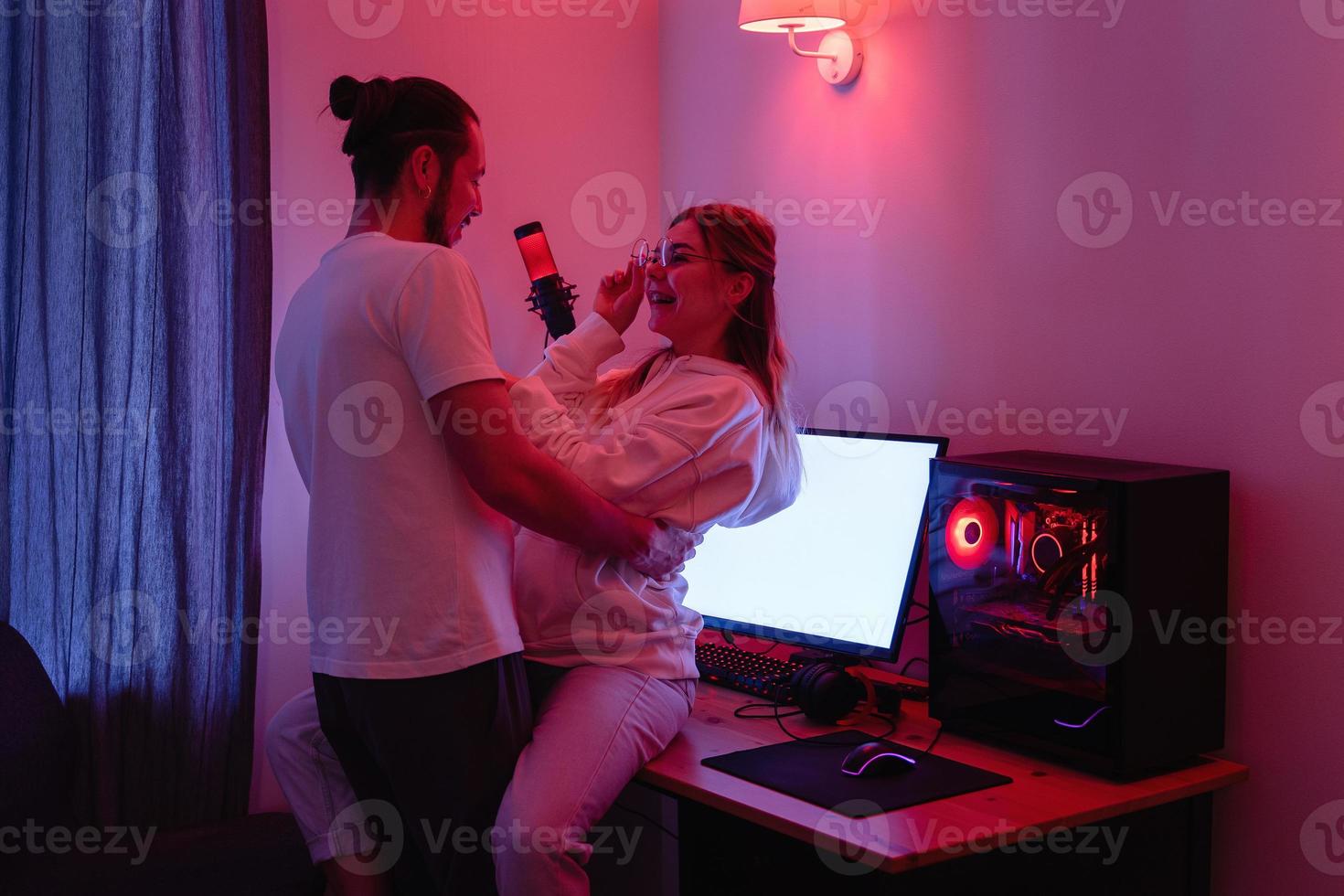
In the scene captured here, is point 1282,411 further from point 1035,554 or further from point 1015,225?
point 1015,225

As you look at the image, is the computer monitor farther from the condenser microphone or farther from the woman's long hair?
the condenser microphone

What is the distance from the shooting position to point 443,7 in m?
Answer: 2.64

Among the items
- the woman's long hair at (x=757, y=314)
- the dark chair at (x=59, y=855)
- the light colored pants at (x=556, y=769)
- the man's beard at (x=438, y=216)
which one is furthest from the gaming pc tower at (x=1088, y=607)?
the dark chair at (x=59, y=855)

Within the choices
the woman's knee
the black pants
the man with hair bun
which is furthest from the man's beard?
the woman's knee

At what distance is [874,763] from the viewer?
1.68m

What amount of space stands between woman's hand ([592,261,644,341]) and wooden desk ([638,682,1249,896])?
0.68m

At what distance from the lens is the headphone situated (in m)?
1.94

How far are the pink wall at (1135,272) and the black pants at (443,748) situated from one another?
950 millimetres

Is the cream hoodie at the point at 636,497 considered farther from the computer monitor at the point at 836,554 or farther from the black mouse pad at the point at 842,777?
the computer monitor at the point at 836,554

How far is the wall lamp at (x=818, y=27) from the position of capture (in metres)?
2.22

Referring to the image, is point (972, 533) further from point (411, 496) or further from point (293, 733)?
point (293, 733)

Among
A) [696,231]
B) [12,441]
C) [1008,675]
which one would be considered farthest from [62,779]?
[1008,675]

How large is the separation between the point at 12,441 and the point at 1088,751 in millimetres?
1865

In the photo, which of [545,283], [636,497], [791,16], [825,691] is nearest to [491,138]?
[545,283]
